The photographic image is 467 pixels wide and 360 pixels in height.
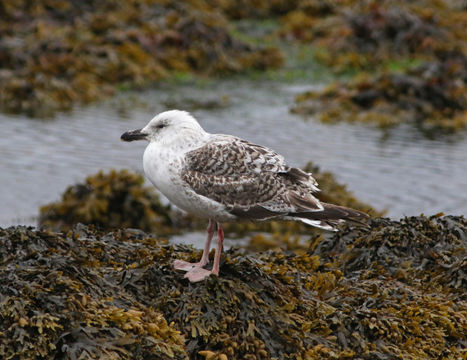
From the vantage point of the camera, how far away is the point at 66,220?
34.0ft

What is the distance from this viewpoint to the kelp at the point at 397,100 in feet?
53.9

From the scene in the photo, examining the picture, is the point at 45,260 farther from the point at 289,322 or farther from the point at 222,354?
the point at 289,322

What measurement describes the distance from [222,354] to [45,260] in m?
1.27

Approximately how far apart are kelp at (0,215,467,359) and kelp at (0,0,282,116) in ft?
35.1

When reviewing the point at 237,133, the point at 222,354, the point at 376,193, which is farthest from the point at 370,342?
the point at 237,133

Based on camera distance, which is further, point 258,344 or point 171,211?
point 171,211

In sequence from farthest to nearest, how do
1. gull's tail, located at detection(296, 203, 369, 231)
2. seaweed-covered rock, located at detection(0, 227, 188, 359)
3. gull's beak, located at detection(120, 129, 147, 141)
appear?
1. gull's beak, located at detection(120, 129, 147, 141)
2. gull's tail, located at detection(296, 203, 369, 231)
3. seaweed-covered rock, located at detection(0, 227, 188, 359)

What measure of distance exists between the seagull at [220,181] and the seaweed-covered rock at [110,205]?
190 inches

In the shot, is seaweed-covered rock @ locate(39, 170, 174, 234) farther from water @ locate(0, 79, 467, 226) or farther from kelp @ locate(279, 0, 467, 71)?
kelp @ locate(279, 0, 467, 71)

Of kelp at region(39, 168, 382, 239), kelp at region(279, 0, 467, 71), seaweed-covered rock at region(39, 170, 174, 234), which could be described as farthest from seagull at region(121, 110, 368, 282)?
kelp at region(279, 0, 467, 71)

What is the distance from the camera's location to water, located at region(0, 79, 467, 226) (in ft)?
38.4

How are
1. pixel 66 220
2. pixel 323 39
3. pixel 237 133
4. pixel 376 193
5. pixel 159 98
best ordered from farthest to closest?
pixel 323 39 → pixel 159 98 → pixel 237 133 → pixel 376 193 → pixel 66 220

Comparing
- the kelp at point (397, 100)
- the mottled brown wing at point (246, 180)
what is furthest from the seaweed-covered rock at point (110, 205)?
the kelp at point (397, 100)

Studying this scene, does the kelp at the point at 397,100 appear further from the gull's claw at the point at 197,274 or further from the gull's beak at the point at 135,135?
the gull's claw at the point at 197,274
